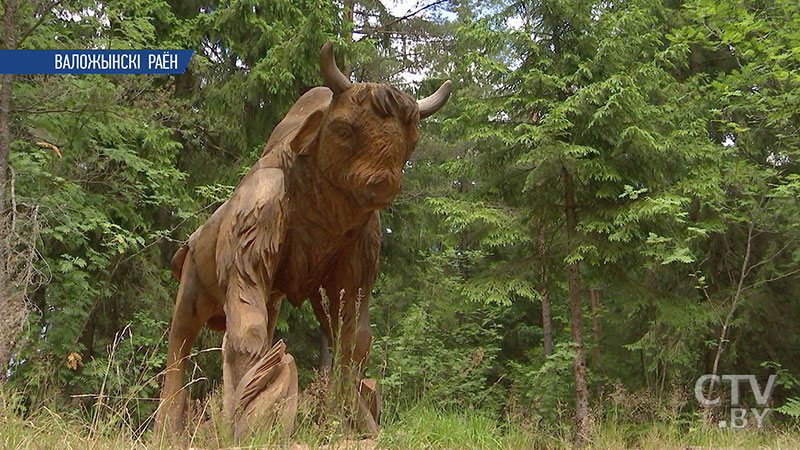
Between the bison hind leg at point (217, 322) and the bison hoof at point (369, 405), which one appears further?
the bison hind leg at point (217, 322)

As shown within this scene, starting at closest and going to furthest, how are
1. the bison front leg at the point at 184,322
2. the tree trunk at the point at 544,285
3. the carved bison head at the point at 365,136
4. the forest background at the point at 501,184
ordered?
the carved bison head at the point at 365,136 → the bison front leg at the point at 184,322 → the forest background at the point at 501,184 → the tree trunk at the point at 544,285

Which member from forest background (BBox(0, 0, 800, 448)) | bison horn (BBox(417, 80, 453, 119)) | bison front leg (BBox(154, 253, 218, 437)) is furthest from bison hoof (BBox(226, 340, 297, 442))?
forest background (BBox(0, 0, 800, 448))

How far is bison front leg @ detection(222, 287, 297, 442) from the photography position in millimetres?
3324

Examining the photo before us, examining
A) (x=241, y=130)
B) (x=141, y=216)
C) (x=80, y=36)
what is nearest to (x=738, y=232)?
(x=241, y=130)

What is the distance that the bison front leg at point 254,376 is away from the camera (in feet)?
10.9

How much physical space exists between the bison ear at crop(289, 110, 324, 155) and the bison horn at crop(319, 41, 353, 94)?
182 mm

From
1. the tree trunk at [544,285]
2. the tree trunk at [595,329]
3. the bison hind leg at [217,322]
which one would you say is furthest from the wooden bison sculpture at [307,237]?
the tree trunk at [595,329]

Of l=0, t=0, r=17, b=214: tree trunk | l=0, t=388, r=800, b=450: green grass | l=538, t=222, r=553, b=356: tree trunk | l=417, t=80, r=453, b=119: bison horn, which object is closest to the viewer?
l=0, t=388, r=800, b=450: green grass

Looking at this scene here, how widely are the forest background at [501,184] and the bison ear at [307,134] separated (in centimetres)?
359

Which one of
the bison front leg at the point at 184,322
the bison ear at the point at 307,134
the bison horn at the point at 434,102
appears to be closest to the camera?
the bison ear at the point at 307,134

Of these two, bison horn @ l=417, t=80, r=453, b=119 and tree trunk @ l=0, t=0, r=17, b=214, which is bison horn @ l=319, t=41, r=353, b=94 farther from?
tree trunk @ l=0, t=0, r=17, b=214

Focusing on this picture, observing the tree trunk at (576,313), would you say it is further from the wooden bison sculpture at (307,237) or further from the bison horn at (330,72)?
the bison horn at (330,72)

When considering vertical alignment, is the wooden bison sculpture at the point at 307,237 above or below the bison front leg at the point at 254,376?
above

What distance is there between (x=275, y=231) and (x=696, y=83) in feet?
30.2
